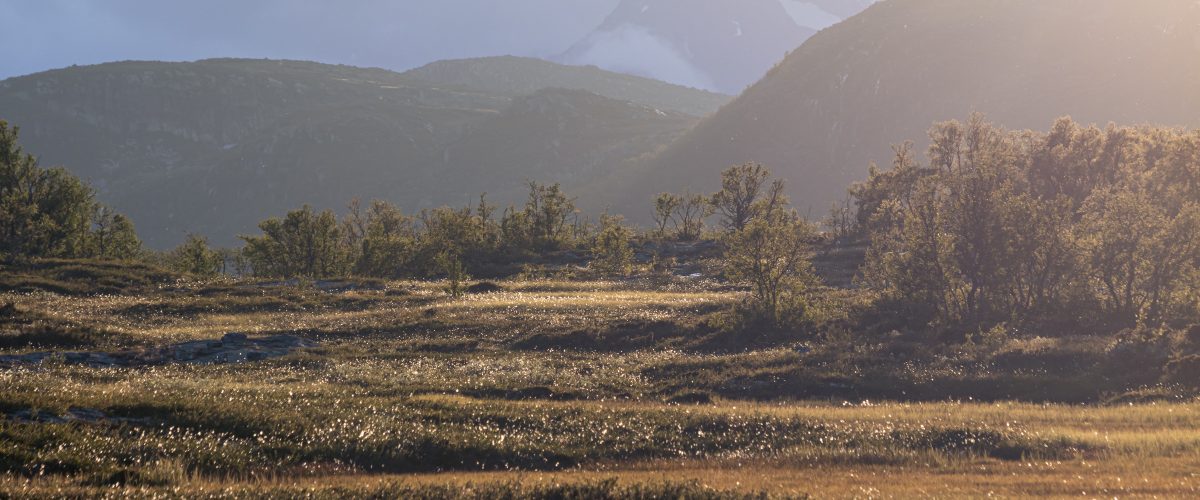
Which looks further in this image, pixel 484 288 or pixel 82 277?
pixel 484 288

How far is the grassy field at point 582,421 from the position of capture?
1217 cm

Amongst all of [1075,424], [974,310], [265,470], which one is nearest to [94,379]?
[265,470]

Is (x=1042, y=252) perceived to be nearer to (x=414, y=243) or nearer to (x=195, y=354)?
(x=195, y=354)

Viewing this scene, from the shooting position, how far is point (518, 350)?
34.0 meters

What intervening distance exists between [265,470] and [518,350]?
69.1 ft

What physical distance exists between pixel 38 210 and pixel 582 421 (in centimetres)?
7438

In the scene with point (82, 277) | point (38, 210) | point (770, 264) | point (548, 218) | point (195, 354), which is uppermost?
point (548, 218)

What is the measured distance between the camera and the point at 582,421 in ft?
60.1

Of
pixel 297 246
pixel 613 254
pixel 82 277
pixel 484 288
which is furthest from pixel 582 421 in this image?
pixel 297 246

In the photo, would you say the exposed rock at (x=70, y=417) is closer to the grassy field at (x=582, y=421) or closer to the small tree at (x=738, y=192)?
the grassy field at (x=582, y=421)

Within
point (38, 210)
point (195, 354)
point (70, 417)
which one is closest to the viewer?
point (70, 417)

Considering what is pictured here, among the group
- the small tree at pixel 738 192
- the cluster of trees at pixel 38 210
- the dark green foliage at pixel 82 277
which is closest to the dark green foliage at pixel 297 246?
the dark green foliage at pixel 82 277

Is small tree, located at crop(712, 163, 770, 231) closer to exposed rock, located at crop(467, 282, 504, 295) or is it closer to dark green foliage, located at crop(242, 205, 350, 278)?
exposed rock, located at crop(467, 282, 504, 295)

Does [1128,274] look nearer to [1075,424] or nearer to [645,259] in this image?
[1075,424]
